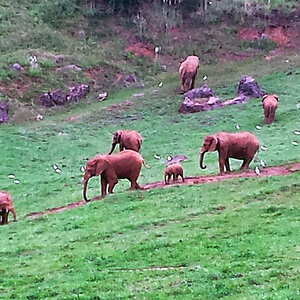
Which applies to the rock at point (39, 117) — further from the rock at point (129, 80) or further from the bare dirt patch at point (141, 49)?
the bare dirt patch at point (141, 49)

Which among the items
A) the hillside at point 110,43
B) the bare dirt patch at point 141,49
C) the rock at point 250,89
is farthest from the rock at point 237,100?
the bare dirt patch at point 141,49

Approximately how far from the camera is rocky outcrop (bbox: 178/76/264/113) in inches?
1655

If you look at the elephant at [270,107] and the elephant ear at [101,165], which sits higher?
the elephant ear at [101,165]

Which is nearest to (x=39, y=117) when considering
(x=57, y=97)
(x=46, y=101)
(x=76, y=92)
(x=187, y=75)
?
(x=46, y=101)

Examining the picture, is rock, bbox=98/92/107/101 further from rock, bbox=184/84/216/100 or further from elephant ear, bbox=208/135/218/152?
elephant ear, bbox=208/135/218/152

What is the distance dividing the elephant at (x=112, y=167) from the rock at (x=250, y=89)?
68.1 ft

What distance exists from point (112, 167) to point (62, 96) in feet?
76.6

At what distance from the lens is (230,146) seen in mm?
25141

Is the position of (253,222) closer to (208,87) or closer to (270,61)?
(208,87)

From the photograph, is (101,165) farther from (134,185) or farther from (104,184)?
(134,185)

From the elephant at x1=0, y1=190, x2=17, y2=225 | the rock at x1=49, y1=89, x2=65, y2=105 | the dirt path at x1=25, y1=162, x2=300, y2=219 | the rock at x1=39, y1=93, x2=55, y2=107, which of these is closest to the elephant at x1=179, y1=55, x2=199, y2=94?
the rock at x1=49, y1=89, x2=65, y2=105

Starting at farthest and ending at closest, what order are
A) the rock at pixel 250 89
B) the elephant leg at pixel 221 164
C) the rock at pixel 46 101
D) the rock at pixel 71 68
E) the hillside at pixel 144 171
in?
the rock at pixel 71 68, the rock at pixel 46 101, the rock at pixel 250 89, the elephant leg at pixel 221 164, the hillside at pixel 144 171

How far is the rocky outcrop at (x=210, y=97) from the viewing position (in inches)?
1655

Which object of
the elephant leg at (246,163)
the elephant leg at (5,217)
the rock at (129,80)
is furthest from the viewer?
the rock at (129,80)
